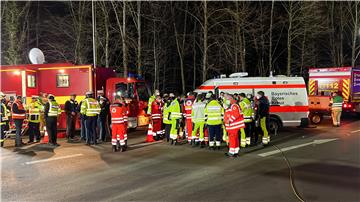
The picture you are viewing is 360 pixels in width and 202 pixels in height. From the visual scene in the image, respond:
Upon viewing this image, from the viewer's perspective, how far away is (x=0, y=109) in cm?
1168

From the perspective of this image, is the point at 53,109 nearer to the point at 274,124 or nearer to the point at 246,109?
the point at 246,109

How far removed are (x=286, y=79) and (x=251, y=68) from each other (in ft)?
59.8

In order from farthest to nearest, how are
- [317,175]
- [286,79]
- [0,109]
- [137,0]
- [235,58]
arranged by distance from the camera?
1. [235,58]
2. [137,0]
3. [286,79]
4. [0,109]
5. [317,175]

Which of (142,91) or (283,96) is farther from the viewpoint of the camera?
(142,91)

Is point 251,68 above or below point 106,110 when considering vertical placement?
above

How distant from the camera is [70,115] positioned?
13.0 m

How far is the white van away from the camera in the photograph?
13.5 meters

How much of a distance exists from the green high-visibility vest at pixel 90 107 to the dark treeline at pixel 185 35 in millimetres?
10601

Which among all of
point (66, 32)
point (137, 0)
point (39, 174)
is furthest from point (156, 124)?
point (66, 32)

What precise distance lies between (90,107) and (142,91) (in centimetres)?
354

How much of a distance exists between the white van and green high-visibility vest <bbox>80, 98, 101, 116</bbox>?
4791mm

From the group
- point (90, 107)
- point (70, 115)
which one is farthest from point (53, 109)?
point (70, 115)

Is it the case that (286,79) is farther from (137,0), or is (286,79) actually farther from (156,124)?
(137,0)

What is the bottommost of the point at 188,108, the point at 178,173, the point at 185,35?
the point at 178,173
